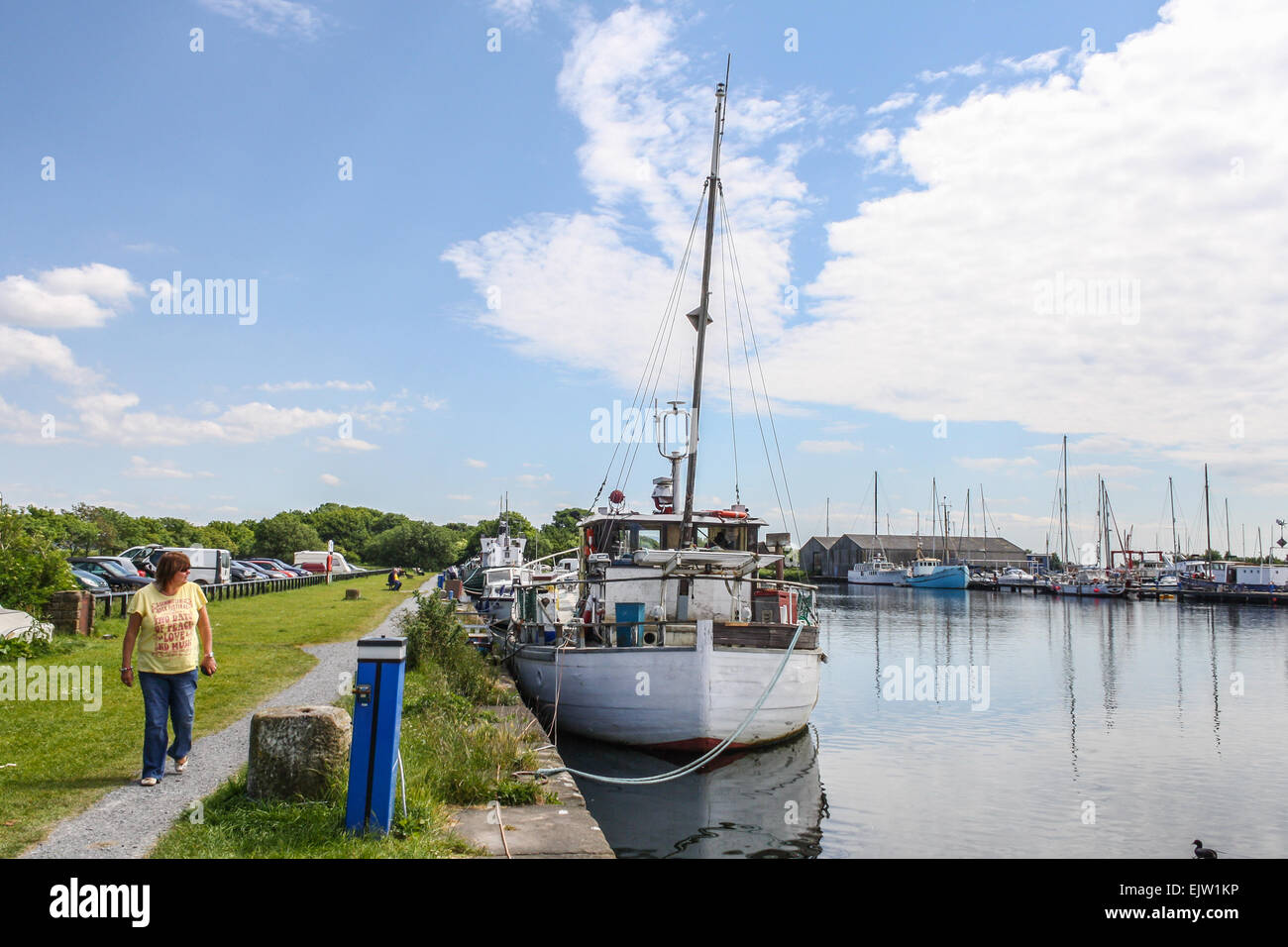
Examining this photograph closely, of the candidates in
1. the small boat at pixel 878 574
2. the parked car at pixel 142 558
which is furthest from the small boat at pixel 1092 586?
the parked car at pixel 142 558

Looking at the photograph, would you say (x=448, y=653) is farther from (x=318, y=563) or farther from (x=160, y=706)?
(x=318, y=563)

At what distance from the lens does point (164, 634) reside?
25.1ft

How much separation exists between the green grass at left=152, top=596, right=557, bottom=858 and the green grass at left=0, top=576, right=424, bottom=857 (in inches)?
44.7

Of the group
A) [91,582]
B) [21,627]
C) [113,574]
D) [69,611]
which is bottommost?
[21,627]

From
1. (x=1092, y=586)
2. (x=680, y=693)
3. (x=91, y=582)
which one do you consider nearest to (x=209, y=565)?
(x=91, y=582)

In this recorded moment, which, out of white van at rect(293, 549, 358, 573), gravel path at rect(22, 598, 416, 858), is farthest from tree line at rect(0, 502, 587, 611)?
gravel path at rect(22, 598, 416, 858)

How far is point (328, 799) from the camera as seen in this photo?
6914mm

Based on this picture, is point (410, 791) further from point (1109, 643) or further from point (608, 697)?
point (1109, 643)

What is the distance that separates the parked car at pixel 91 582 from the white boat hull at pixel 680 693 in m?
15.6

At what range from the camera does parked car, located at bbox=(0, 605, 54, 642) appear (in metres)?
15.6

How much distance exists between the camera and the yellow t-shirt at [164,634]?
7.61 m

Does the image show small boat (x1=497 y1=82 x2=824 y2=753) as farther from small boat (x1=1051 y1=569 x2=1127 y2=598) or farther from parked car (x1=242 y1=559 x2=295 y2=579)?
small boat (x1=1051 y1=569 x2=1127 y2=598)

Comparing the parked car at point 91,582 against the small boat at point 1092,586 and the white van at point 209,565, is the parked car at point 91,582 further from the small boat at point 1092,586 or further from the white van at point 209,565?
the small boat at point 1092,586

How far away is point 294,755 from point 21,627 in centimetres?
1224
